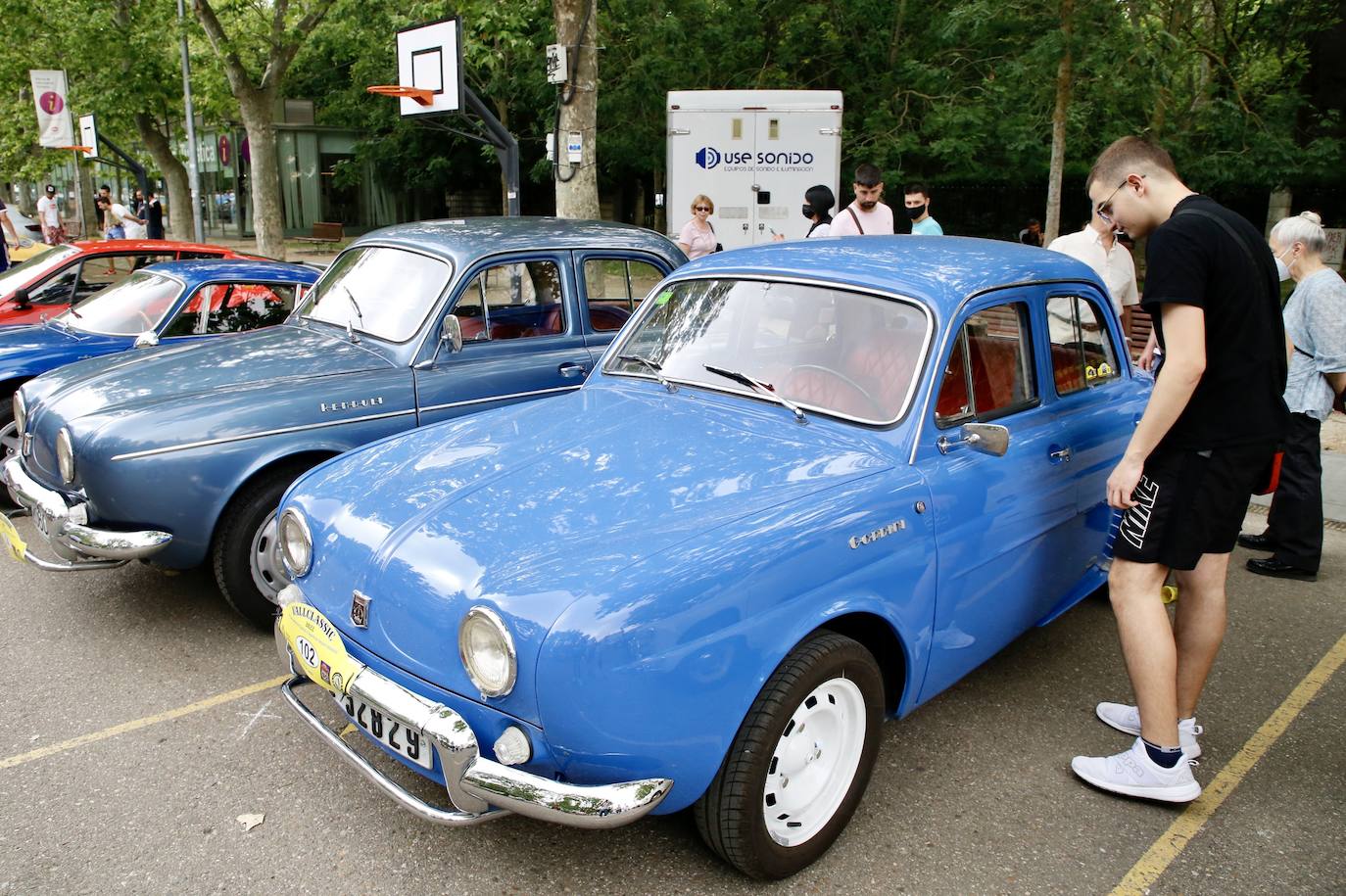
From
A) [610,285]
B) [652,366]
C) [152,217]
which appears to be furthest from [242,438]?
[152,217]

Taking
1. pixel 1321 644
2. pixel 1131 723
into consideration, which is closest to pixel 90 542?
pixel 1131 723

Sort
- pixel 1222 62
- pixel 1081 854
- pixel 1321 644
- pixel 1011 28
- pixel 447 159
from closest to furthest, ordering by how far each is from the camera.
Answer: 1. pixel 1081 854
2. pixel 1321 644
3. pixel 1011 28
4. pixel 1222 62
5. pixel 447 159

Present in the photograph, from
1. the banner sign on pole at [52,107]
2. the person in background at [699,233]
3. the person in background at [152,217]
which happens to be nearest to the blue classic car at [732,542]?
the person in background at [699,233]

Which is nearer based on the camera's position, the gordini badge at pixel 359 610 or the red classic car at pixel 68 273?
the gordini badge at pixel 359 610

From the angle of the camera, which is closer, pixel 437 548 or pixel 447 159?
pixel 437 548

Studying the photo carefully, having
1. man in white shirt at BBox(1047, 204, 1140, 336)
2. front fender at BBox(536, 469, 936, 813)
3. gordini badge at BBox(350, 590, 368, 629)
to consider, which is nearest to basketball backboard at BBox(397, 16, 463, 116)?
man in white shirt at BBox(1047, 204, 1140, 336)

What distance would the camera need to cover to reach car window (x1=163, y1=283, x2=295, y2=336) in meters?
6.71

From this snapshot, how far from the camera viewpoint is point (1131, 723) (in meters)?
3.95

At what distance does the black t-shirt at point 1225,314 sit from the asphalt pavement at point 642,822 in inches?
51.1

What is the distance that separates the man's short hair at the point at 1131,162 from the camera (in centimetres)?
341

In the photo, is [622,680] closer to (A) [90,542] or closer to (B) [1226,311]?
(B) [1226,311]

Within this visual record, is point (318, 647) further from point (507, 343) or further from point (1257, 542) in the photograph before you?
point (1257, 542)

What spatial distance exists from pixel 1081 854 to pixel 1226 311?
178cm

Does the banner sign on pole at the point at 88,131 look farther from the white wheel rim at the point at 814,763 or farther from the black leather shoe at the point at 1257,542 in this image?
the white wheel rim at the point at 814,763
